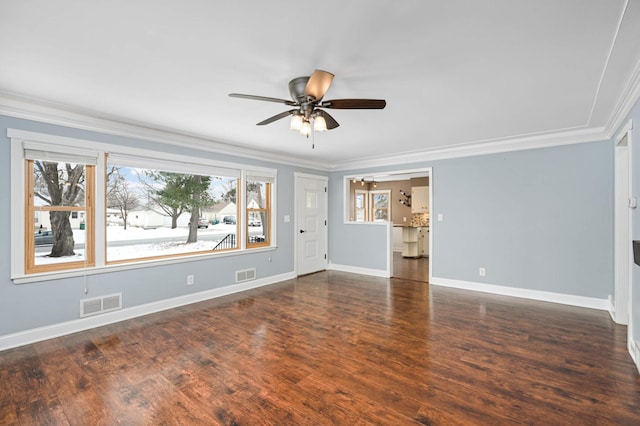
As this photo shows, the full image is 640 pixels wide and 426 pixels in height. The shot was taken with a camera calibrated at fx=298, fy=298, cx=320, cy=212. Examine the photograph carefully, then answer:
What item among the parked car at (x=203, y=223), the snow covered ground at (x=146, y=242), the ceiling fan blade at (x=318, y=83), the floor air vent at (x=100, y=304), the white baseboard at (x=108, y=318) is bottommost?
the white baseboard at (x=108, y=318)

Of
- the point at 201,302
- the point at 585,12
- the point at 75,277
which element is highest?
the point at 585,12

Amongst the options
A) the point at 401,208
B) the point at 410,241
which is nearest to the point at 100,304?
the point at 410,241

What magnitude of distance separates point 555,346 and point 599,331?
0.83 metres

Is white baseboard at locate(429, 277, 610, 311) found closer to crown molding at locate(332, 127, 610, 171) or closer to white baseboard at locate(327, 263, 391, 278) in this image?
white baseboard at locate(327, 263, 391, 278)

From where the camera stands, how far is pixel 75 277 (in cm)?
335

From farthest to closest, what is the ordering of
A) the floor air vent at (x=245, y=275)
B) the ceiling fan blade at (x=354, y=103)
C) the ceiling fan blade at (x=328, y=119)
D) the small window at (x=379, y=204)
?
1. the small window at (x=379, y=204)
2. the floor air vent at (x=245, y=275)
3. the ceiling fan blade at (x=328, y=119)
4. the ceiling fan blade at (x=354, y=103)

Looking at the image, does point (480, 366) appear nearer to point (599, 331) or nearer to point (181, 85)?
point (599, 331)

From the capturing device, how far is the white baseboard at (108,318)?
2.98m

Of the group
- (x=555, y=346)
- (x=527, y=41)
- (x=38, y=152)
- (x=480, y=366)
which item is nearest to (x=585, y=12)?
(x=527, y=41)

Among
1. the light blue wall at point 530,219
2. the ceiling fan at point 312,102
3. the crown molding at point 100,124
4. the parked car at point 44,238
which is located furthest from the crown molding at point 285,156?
the ceiling fan at point 312,102

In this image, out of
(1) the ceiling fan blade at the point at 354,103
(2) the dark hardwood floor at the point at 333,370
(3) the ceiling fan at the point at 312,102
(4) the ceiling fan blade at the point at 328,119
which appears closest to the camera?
(2) the dark hardwood floor at the point at 333,370

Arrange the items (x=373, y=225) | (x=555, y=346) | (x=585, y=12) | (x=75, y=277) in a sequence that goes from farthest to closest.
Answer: (x=373, y=225), (x=75, y=277), (x=555, y=346), (x=585, y=12)

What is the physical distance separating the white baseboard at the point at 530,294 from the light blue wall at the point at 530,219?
0.06 metres

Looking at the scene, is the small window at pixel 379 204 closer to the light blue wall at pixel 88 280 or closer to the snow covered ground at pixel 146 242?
the light blue wall at pixel 88 280
